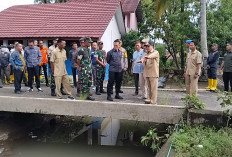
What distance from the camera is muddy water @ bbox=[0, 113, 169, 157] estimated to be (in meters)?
6.40

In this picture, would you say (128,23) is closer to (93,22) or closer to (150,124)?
(93,22)

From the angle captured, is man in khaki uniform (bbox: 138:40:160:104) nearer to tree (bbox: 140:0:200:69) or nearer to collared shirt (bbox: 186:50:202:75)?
collared shirt (bbox: 186:50:202:75)

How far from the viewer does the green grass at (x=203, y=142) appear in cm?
413

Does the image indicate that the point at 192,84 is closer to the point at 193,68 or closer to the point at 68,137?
the point at 193,68

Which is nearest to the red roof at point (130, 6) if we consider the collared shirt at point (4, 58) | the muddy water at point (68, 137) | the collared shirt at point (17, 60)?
the collared shirt at point (4, 58)

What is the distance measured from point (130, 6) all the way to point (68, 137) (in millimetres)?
14557

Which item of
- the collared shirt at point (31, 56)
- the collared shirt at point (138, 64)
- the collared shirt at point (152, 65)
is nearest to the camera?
the collared shirt at point (152, 65)

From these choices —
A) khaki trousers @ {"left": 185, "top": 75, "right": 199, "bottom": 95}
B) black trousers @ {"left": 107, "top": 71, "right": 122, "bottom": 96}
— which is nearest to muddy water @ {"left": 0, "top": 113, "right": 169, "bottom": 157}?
black trousers @ {"left": 107, "top": 71, "right": 122, "bottom": 96}

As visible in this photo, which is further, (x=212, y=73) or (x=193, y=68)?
(x=212, y=73)

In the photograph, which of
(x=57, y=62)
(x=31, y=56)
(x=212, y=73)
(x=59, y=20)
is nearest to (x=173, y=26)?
(x=59, y=20)

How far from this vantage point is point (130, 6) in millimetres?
19688

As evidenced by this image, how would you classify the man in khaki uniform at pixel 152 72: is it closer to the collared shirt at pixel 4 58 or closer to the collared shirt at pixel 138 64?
the collared shirt at pixel 138 64

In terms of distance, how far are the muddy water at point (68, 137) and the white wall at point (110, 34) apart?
6464mm

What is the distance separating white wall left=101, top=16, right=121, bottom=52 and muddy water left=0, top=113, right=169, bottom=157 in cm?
646
